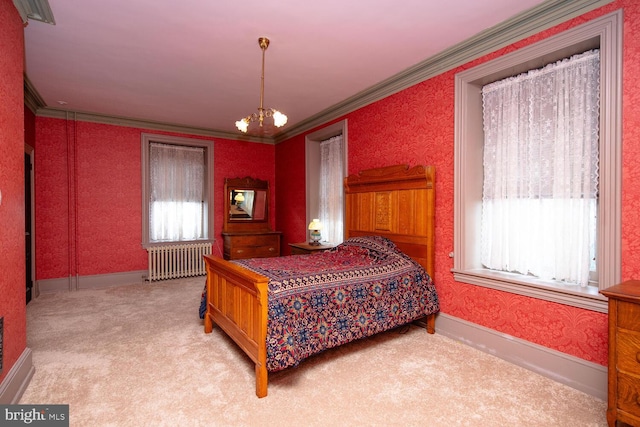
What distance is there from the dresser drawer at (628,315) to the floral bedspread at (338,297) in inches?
60.4

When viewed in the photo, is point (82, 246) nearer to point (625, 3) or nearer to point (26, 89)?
point (26, 89)

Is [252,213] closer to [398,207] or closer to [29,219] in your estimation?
[29,219]

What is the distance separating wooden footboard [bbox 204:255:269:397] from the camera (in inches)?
87.3

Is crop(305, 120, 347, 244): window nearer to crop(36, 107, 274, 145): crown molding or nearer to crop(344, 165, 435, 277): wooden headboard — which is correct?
crop(344, 165, 435, 277): wooden headboard

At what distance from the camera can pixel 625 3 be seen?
6.98 feet

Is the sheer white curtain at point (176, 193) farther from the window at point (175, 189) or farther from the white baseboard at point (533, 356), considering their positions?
the white baseboard at point (533, 356)

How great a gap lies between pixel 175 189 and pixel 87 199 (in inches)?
51.4

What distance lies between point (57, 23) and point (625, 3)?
163 inches

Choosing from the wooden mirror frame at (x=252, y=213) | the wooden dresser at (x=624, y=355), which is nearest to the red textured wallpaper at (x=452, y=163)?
the wooden dresser at (x=624, y=355)

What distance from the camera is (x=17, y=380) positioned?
219 cm

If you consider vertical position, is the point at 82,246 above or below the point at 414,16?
below

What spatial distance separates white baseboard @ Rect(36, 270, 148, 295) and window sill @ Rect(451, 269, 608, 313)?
499 cm

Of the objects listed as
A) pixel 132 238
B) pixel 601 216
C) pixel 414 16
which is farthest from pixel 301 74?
pixel 132 238

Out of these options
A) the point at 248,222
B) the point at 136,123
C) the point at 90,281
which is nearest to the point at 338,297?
the point at 248,222
